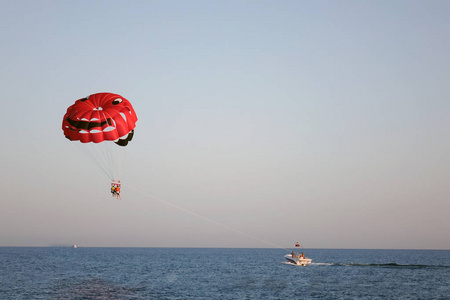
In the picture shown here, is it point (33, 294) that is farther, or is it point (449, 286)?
point (449, 286)

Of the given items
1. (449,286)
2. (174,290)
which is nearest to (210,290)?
(174,290)

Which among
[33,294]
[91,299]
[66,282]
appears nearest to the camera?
[91,299]

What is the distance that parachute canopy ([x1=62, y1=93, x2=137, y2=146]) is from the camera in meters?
38.2

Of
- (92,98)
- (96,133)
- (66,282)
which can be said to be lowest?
(66,282)

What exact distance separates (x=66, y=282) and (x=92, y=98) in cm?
3257

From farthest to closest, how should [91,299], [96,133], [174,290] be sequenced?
[174,290]
[91,299]
[96,133]

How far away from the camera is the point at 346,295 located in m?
51.7

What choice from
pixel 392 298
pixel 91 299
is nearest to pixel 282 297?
pixel 392 298

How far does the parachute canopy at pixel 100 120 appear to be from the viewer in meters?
38.2

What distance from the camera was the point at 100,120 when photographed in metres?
38.4

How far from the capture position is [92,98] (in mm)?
41000

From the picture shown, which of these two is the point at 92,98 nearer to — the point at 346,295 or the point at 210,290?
the point at 210,290

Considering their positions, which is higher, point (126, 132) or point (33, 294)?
point (126, 132)

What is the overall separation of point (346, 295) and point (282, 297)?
7.92 m
